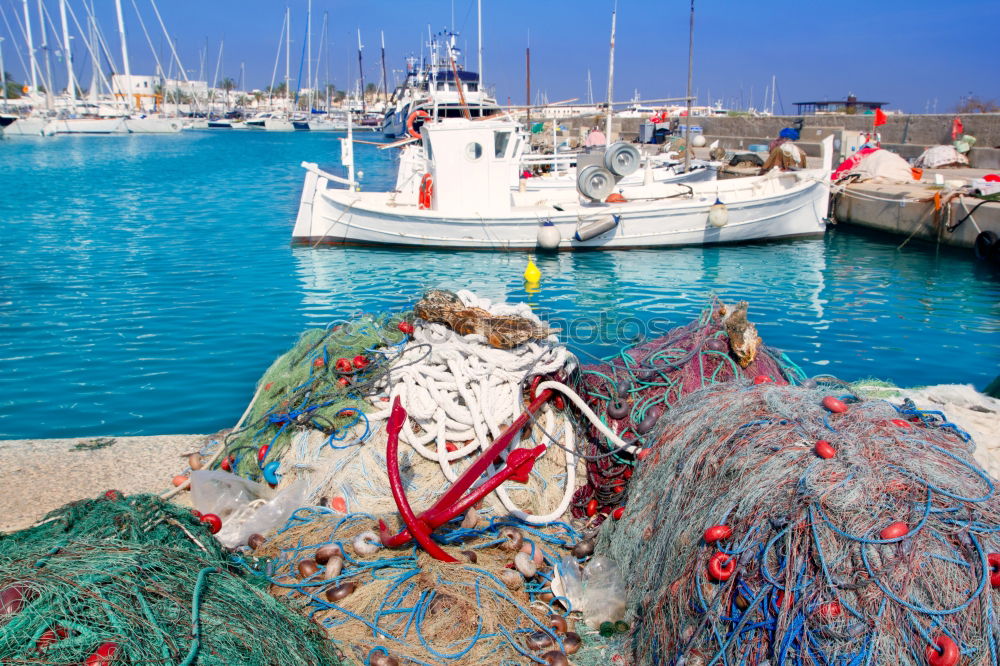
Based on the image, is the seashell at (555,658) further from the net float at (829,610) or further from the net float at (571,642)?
the net float at (829,610)

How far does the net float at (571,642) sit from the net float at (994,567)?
1617 millimetres

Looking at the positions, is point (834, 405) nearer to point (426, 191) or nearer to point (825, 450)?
point (825, 450)

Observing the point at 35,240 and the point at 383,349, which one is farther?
the point at 35,240

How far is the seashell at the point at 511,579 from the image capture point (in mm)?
3369

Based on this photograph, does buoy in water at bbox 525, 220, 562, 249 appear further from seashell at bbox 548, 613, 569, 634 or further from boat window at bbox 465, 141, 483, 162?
seashell at bbox 548, 613, 569, 634

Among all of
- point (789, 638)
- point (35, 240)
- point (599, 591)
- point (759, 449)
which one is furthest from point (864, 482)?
point (35, 240)

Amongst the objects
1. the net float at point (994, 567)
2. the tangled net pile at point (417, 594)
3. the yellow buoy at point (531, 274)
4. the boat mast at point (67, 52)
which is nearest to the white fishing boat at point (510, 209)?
the yellow buoy at point (531, 274)

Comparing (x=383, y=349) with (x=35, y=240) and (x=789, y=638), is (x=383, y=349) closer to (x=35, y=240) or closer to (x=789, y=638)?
(x=789, y=638)

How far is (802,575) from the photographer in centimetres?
241

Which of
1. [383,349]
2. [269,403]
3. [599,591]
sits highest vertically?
[383,349]

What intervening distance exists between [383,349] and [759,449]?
9.91ft

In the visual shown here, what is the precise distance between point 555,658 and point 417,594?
68 centimetres

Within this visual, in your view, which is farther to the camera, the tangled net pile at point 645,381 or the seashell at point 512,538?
the tangled net pile at point 645,381

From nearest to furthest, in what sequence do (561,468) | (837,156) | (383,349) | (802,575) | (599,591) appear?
1. (802,575)
2. (599,591)
3. (561,468)
4. (383,349)
5. (837,156)
